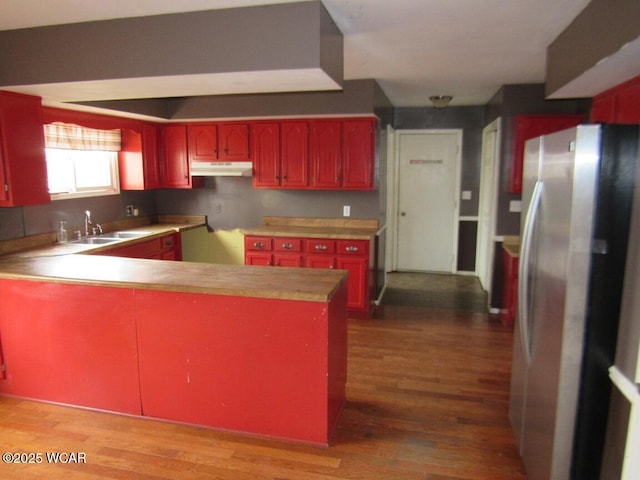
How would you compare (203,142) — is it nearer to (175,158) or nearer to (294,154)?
(175,158)

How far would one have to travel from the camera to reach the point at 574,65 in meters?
2.66

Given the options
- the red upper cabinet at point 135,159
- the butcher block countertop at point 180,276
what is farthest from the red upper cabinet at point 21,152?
the red upper cabinet at point 135,159

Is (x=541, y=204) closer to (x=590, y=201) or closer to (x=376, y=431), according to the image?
(x=590, y=201)

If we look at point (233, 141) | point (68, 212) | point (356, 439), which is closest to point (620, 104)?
point (356, 439)

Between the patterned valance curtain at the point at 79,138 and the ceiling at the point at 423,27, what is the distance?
49.3 inches

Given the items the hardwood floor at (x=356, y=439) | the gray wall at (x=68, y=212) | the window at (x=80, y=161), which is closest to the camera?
the hardwood floor at (x=356, y=439)

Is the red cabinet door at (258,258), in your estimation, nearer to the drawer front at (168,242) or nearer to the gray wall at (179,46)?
the drawer front at (168,242)

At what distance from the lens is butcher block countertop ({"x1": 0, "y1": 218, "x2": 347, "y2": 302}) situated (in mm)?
2408

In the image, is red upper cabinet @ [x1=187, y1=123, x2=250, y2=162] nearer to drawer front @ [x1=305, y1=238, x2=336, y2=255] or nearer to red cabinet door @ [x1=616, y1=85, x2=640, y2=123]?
drawer front @ [x1=305, y1=238, x2=336, y2=255]

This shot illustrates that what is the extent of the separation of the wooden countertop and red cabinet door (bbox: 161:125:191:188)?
219 cm

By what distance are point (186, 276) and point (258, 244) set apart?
2.09m

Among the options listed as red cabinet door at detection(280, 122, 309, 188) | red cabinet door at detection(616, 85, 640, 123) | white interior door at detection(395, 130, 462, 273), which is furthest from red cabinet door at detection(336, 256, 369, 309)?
red cabinet door at detection(616, 85, 640, 123)

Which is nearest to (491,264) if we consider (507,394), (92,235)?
(507,394)

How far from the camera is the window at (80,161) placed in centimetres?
407
